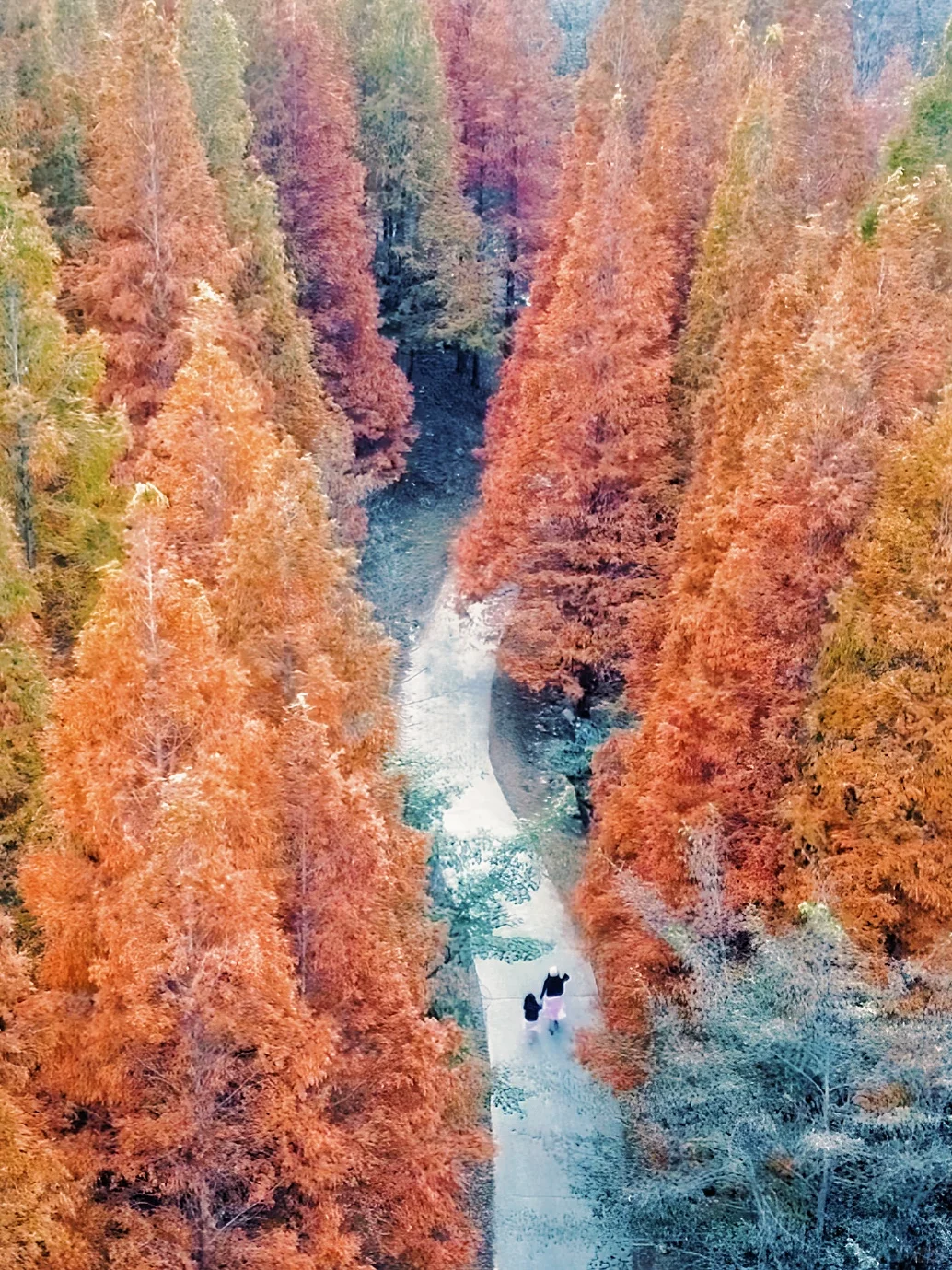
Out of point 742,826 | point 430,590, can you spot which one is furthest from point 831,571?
point 430,590

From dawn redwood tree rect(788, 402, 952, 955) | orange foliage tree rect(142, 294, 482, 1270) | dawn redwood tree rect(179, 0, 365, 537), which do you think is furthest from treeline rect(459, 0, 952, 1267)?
dawn redwood tree rect(179, 0, 365, 537)

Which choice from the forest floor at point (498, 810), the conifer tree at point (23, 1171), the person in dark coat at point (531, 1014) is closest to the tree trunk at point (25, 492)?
the conifer tree at point (23, 1171)

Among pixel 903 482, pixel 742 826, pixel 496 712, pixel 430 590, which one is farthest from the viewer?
pixel 430 590

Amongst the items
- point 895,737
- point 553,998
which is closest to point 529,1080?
point 553,998

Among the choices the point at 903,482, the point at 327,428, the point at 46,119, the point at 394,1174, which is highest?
the point at 46,119

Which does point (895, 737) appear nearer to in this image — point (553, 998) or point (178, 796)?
point (553, 998)

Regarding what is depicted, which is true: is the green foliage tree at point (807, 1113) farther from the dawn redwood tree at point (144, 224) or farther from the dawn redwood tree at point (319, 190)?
the dawn redwood tree at point (319, 190)

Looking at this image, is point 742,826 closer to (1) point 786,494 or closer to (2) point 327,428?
(1) point 786,494
